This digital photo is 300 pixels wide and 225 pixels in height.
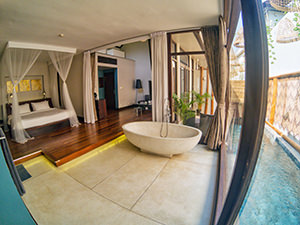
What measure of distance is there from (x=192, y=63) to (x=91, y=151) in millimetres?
3370

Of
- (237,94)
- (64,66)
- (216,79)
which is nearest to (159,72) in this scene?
(216,79)

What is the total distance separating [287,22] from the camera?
17.0 inches

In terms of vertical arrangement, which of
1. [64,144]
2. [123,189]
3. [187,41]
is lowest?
[123,189]

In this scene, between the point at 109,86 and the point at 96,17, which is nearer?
the point at 96,17

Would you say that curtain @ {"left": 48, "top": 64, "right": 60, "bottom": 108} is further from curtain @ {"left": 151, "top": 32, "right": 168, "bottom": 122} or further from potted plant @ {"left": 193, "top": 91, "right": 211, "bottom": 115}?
potted plant @ {"left": 193, "top": 91, "right": 211, "bottom": 115}

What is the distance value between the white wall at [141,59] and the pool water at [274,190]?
7.43 m

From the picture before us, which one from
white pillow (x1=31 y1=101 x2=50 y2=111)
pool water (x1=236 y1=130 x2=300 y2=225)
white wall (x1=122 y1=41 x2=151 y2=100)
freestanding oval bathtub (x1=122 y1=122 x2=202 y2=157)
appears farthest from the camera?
white wall (x1=122 y1=41 x2=151 y2=100)

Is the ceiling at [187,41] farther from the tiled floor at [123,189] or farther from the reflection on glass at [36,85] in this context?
the reflection on glass at [36,85]

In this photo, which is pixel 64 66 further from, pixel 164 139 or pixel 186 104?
pixel 164 139

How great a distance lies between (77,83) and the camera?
5.71m

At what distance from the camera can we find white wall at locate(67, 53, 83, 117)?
5.56 meters

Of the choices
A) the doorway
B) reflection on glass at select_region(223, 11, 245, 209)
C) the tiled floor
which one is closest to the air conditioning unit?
the doorway

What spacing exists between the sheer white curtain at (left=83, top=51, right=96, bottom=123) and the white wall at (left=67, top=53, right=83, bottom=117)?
0.51 metres

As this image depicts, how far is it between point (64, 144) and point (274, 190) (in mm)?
3800
